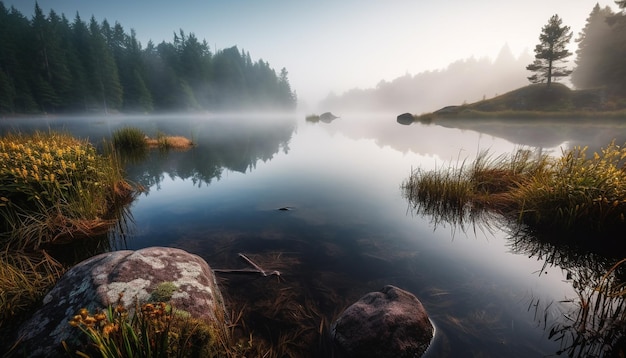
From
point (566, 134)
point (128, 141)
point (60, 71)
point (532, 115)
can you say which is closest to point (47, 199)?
point (128, 141)

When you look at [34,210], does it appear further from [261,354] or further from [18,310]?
[261,354]

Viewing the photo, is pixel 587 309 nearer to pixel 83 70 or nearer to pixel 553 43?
pixel 553 43

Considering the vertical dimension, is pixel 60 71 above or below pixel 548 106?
above

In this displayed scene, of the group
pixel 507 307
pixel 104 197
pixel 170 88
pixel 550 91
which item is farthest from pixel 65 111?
pixel 550 91

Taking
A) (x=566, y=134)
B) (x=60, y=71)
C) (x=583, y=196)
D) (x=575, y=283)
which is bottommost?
(x=575, y=283)

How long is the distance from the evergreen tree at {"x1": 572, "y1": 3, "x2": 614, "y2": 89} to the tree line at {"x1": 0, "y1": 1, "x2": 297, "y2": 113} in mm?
89900

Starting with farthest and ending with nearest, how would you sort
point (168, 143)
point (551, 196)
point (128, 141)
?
point (168, 143), point (128, 141), point (551, 196)

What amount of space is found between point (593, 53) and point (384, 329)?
2707 inches

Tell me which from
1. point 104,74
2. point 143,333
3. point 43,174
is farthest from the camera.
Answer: point 104,74

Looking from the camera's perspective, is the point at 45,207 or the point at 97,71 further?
the point at 97,71

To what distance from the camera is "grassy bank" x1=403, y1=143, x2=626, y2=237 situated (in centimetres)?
471

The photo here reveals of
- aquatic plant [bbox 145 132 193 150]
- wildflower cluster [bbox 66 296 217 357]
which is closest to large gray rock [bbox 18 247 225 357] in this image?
wildflower cluster [bbox 66 296 217 357]

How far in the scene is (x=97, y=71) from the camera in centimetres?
5659

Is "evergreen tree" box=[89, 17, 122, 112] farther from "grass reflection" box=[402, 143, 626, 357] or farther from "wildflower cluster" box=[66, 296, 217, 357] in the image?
"wildflower cluster" box=[66, 296, 217, 357]
